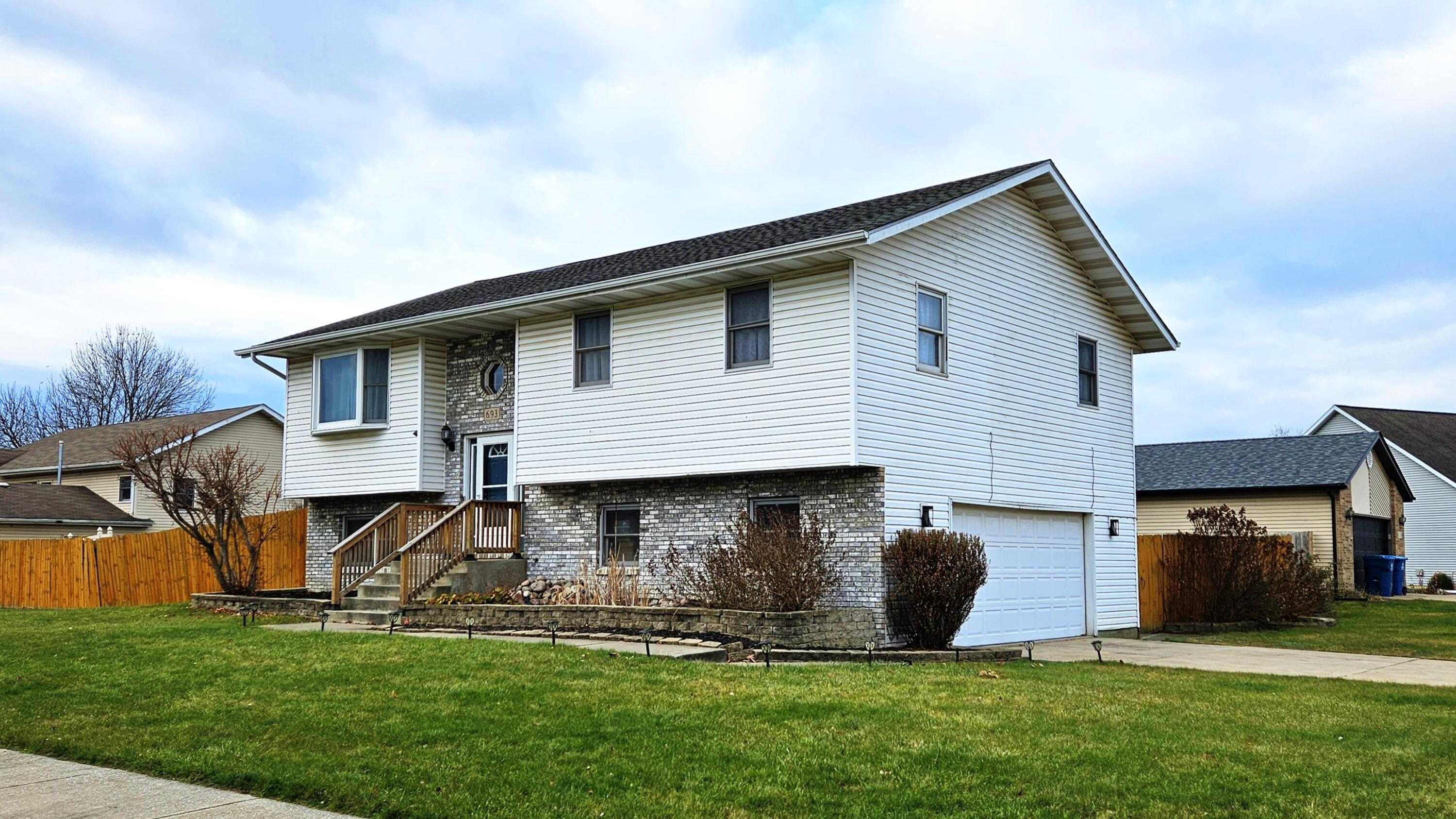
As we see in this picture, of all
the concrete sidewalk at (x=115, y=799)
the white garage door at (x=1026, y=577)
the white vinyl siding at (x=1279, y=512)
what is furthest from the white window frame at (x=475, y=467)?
the white vinyl siding at (x=1279, y=512)

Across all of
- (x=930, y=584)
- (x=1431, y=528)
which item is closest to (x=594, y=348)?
(x=930, y=584)

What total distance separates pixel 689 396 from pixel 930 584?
440 centimetres

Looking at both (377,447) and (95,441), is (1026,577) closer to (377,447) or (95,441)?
(377,447)

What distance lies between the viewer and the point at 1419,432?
4484 cm

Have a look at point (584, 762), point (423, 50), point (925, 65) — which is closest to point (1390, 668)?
point (925, 65)

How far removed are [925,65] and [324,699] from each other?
1129 centimetres

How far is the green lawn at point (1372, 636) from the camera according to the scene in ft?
55.1

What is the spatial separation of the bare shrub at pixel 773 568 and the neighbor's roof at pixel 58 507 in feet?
86.8

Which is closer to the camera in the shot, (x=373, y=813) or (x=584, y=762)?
(x=373, y=813)

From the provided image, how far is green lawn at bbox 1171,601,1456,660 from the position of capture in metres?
16.8

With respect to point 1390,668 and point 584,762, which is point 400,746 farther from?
point 1390,668

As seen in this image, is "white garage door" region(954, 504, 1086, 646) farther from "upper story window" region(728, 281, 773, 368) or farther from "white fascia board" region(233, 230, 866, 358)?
"white fascia board" region(233, 230, 866, 358)

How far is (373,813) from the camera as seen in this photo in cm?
695

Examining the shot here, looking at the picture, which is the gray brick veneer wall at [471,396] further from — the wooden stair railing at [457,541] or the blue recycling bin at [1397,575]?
the blue recycling bin at [1397,575]
